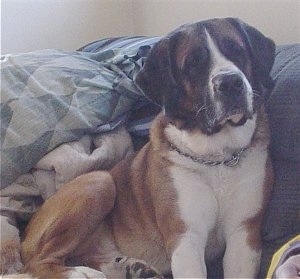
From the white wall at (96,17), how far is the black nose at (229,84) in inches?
30.9

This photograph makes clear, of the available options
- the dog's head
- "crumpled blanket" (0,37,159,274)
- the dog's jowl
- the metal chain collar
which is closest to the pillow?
"crumpled blanket" (0,37,159,274)

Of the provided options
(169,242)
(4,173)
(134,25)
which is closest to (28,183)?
(4,173)

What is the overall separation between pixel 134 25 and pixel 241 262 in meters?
1.66

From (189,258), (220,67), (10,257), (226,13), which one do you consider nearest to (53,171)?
(10,257)

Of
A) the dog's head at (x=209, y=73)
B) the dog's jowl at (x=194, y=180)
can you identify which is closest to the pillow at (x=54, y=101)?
the dog's jowl at (x=194, y=180)

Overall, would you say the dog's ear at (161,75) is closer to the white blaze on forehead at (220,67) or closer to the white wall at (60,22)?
the white blaze on forehead at (220,67)

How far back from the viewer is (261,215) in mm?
1771

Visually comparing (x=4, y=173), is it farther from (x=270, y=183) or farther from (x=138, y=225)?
(x=270, y=183)

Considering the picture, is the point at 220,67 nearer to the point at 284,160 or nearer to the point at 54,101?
the point at 284,160

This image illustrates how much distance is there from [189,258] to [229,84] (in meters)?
0.47

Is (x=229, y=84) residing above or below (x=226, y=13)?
above

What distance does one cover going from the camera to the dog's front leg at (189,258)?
1706 millimetres

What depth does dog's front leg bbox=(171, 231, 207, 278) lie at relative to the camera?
171cm

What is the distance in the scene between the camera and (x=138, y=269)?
179cm
